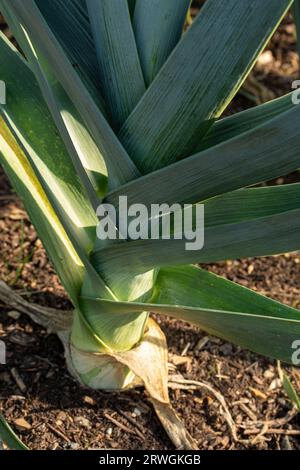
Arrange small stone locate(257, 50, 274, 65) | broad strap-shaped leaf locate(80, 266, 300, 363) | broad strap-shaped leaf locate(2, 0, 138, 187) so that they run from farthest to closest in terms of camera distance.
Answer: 1. small stone locate(257, 50, 274, 65)
2. broad strap-shaped leaf locate(80, 266, 300, 363)
3. broad strap-shaped leaf locate(2, 0, 138, 187)

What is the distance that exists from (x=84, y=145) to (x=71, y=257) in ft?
0.55

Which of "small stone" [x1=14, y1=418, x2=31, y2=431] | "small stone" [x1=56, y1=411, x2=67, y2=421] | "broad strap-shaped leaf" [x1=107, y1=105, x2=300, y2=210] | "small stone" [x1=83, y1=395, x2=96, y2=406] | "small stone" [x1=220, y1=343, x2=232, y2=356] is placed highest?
"broad strap-shaped leaf" [x1=107, y1=105, x2=300, y2=210]

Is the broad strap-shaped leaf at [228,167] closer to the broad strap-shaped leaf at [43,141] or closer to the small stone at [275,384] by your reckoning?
the broad strap-shaped leaf at [43,141]

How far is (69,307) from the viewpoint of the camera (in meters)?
1.42

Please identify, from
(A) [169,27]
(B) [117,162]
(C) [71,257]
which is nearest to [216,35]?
(A) [169,27]

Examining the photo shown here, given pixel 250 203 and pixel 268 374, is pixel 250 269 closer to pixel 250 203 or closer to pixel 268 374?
pixel 268 374

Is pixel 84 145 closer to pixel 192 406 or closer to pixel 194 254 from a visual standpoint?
pixel 194 254

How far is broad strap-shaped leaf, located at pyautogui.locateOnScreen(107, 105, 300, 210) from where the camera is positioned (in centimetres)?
81

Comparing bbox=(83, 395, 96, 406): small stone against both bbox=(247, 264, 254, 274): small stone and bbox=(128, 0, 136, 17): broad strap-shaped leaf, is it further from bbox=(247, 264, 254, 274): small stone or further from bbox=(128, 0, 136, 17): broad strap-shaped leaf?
bbox=(128, 0, 136, 17): broad strap-shaped leaf

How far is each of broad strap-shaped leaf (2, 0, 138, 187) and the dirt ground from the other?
1.47 ft

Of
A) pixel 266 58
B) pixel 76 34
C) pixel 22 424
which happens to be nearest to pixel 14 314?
pixel 22 424

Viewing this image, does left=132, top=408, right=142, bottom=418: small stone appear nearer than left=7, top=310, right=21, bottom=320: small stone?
Yes

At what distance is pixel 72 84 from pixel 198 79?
0.14 meters

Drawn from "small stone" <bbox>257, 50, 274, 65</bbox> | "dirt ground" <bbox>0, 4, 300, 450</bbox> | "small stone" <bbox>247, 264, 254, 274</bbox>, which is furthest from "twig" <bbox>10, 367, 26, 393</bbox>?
"small stone" <bbox>257, 50, 274, 65</bbox>
